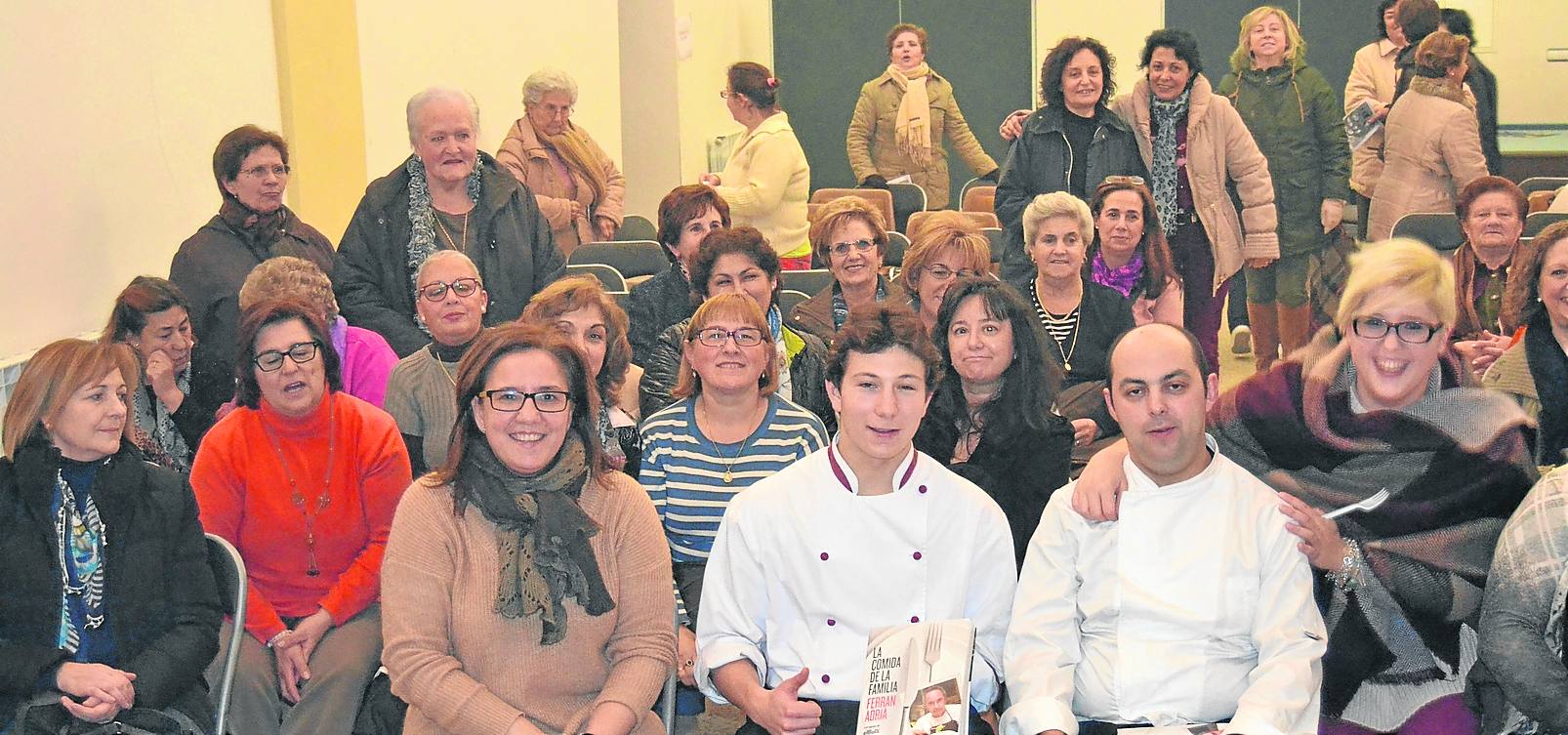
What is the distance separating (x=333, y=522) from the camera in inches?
136

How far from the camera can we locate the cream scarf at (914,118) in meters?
9.05

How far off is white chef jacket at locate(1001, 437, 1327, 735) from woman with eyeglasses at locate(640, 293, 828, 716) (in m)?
0.95

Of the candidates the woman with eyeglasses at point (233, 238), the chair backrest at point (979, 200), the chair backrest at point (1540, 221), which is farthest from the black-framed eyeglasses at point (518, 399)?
the chair backrest at point (979, 200)

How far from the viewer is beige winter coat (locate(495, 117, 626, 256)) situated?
22.3 ft

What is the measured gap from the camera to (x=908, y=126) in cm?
905

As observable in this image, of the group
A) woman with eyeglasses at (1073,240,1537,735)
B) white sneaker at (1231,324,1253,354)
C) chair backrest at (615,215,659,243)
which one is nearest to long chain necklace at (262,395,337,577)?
woman with eyeglasses at (1073,240,1537,735)

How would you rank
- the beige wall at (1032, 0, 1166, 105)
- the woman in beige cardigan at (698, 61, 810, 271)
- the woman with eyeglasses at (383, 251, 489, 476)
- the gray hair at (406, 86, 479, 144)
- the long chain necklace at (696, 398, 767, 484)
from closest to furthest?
the long chain necklace at (696, 398, 767, 484) → the woman with eyeglasses at (383, 251, 489, 476) → the gray hair at (406, 86, 479, 144) → the woman in beige cardigan at (698, 61, 810, 271) → the beige wall at (1032, 0, 1166, 105)

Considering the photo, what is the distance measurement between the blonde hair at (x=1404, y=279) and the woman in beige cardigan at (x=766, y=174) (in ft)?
12.1

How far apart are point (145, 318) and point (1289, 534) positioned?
9.52ft

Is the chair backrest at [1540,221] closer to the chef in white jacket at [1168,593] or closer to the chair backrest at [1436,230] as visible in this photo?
the chair backrest at [1436,230]

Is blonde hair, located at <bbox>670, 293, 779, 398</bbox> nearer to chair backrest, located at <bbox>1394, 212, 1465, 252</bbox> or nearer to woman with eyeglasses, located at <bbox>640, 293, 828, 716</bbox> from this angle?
woman with eyeglasses, located at <bbox>640, 293, 828, 716</bbox>

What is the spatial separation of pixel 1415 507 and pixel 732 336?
5.04ft

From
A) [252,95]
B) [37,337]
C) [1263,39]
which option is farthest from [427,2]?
[1263,39]

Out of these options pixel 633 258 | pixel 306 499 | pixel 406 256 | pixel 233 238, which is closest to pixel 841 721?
pixel 306 499
